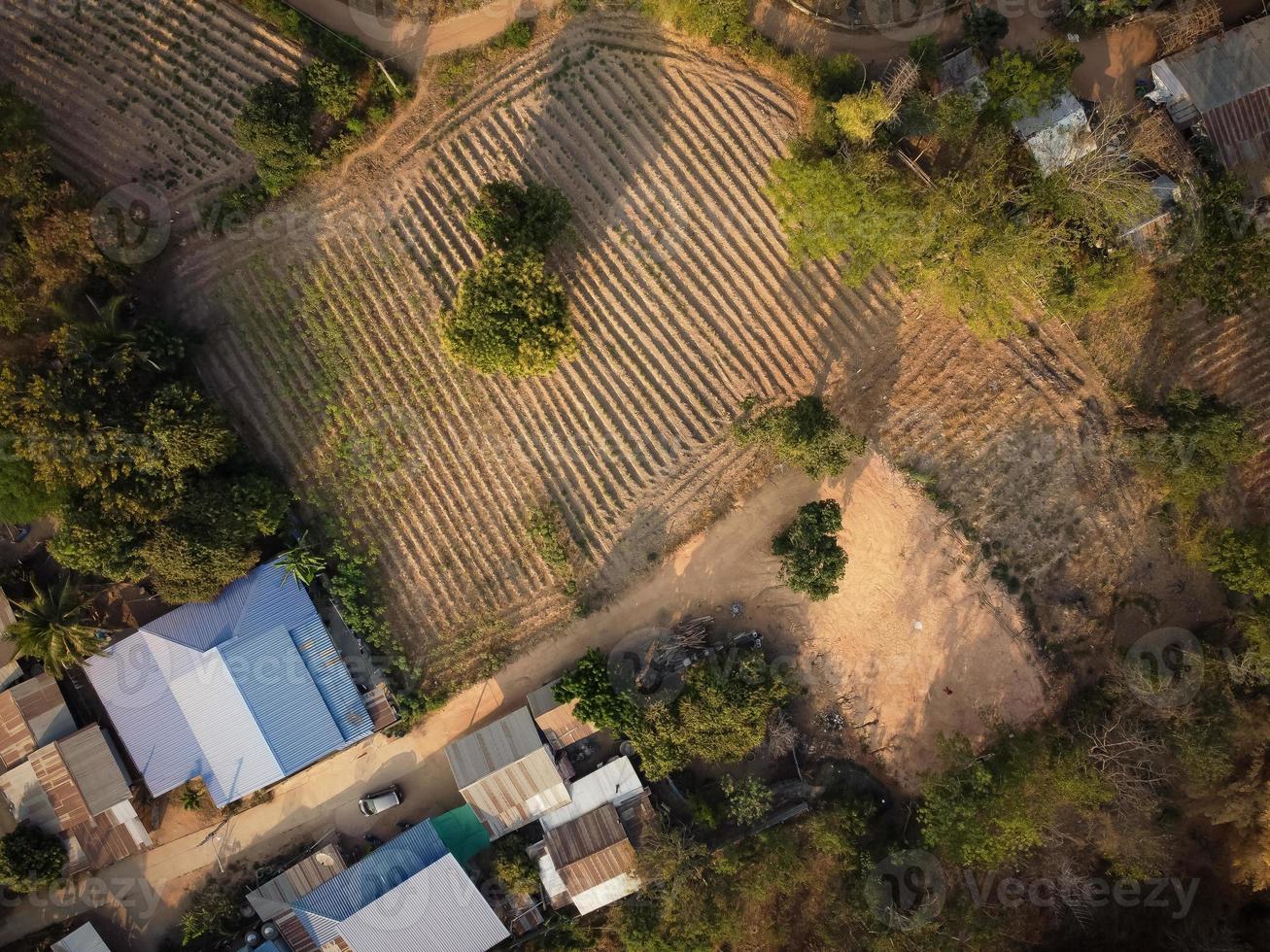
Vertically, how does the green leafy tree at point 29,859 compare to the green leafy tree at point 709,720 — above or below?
above

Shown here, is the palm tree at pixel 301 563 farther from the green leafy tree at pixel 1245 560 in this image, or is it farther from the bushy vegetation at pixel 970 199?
the green leafy tree at pixel 1245 560

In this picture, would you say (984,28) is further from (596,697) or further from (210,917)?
(210,917)

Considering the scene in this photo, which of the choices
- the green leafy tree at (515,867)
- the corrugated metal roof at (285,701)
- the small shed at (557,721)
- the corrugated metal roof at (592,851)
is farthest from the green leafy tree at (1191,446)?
the corrugated metal roof at (285,701)

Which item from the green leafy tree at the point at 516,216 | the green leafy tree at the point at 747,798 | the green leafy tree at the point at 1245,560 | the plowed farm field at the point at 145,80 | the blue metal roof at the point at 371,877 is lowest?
the green leafy tree at the point at 1245,560

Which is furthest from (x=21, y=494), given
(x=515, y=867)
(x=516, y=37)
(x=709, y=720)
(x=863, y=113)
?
(x=863, y=113)

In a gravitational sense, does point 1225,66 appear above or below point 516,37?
below

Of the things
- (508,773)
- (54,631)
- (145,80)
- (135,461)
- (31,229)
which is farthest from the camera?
(145,80)

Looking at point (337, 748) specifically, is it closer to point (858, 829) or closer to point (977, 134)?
point (858, 829)

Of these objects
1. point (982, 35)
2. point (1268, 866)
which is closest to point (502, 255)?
point (982, 35)
